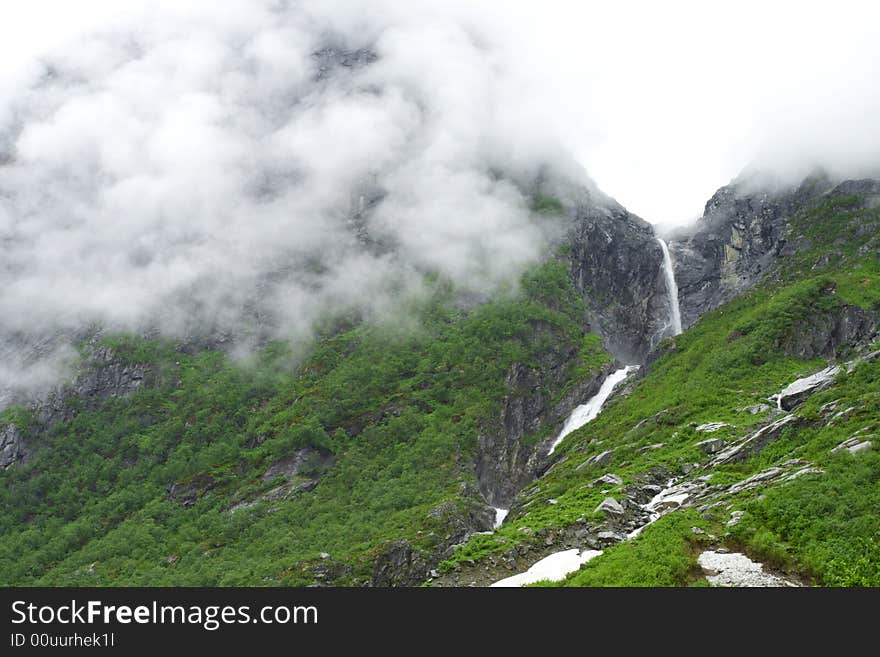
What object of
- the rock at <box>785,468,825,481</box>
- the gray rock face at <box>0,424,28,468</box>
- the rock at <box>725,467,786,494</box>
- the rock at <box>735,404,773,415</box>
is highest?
the gray rock face at <box>0,424,28,468</box>

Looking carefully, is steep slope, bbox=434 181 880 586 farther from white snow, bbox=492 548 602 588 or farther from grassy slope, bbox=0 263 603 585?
grassy slope, bbox=0 263 603 585

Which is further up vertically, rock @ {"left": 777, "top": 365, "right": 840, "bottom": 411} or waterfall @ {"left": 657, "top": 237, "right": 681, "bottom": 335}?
waterfall @ {"left": 657, "top": 237, "right": 681, "bottom": 335}

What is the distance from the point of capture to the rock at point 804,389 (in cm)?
5353

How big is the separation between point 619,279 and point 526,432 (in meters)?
58.8

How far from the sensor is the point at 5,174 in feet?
623

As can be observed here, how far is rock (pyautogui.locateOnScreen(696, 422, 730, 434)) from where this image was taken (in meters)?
54.7

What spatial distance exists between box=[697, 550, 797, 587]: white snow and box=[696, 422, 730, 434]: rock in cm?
2834

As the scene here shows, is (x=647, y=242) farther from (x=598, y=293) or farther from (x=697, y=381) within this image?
(x=697, y=381)

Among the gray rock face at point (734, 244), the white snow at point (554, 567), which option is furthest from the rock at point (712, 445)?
the gray rock face at point (734, 244)

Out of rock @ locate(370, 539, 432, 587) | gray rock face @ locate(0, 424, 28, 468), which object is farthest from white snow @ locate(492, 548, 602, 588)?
gray rock face @ locate(0, 424, 28, 468)

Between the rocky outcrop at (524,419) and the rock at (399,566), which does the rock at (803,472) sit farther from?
the rocky outcrop at (524,419)

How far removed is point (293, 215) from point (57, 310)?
62165mm

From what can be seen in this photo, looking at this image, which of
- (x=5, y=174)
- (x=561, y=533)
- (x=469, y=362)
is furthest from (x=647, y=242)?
(x=5, y=174)

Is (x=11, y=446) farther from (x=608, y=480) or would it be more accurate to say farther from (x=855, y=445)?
(x=855, y=445)
